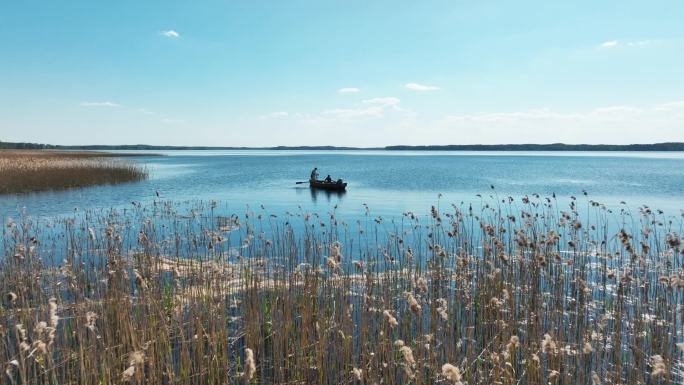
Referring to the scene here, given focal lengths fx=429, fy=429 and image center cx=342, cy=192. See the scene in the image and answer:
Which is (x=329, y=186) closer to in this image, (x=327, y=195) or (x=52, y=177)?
(x=327, y=195)

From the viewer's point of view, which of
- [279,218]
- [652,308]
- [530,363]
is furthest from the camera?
[279,218]

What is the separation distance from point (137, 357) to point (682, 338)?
8356 mm

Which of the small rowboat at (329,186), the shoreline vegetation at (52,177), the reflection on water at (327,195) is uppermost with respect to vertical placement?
the shoreline vegetation at (52,177)

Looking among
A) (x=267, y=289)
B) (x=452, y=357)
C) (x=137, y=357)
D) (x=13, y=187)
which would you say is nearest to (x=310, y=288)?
(x=267, y=289)

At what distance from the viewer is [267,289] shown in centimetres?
936

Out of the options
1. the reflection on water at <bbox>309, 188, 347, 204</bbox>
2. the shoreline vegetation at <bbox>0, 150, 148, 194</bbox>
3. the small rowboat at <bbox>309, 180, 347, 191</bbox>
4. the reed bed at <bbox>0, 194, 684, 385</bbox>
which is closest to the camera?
the reed bed at <bbox>0, 194, 684, 385</bbox>

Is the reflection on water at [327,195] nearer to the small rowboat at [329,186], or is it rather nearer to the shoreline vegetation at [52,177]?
the small rowboat at [329,186]

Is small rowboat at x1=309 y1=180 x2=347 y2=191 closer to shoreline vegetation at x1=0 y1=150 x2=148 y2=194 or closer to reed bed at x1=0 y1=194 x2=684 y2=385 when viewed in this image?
shoreline vegetation at x1=0 y1=150 x2=148 y2=194

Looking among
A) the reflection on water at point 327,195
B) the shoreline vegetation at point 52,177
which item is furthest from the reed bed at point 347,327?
the shoreline vegetation at point 52,177

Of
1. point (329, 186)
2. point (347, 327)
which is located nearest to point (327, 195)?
point (329, 186)

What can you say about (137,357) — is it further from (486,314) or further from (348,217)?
(348,217)

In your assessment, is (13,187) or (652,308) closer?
(652,308)

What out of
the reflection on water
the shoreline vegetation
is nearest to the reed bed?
the reflection on water

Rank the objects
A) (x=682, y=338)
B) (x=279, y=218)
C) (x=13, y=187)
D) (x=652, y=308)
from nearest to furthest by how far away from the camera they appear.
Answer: (x=682, y=338) → (x=652, y=308) → (x=279, y=218) → (x=13, y=187)
